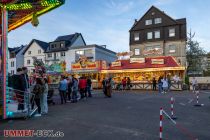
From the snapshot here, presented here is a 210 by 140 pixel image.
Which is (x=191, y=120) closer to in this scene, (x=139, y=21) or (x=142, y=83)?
(x=142, y=83)

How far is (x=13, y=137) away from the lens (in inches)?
283

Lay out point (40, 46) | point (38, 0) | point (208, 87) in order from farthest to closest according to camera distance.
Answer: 1. point (40, 46)
2. point (208, 87)
3. point (38, 0)

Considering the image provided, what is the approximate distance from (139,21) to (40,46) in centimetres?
2345

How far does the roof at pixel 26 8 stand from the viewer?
33.0ft

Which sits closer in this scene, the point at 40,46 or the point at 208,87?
the point at 208,87

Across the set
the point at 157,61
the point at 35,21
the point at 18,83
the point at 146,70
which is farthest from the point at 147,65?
the point at 18,83

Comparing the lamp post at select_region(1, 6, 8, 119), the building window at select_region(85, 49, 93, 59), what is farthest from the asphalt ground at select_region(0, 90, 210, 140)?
the building window at select_region(85, 49, 93, 59)

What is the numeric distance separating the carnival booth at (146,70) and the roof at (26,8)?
21.6 metres

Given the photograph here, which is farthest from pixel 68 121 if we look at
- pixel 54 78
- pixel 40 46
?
pixel 40 46

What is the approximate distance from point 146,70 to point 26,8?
23461mm

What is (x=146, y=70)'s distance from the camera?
32375 millimetres

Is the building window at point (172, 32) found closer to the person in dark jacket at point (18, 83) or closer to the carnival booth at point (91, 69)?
the carnival booth at point (91, 69)

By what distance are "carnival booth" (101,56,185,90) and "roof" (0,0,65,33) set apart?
2162 cm

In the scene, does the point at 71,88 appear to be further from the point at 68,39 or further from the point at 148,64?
the point at 68,39
